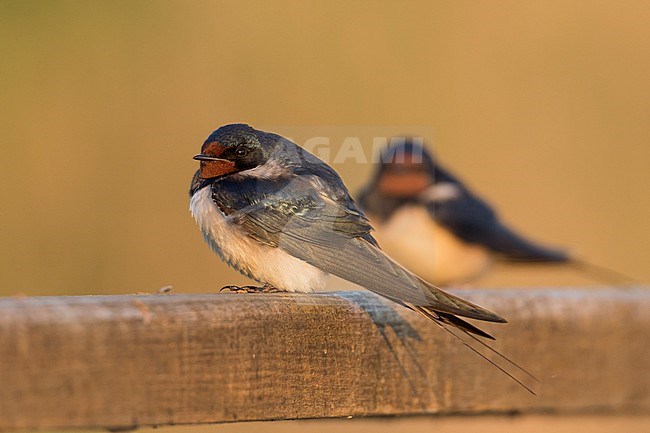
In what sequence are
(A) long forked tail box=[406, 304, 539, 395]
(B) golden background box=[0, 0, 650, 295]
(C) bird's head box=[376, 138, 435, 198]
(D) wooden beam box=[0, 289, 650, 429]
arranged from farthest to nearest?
1. (C) bird's head box=[376, 138, 435, 198]
2. (B) golden background box=[0, 0, 650, 295]
3. (A) long forked tail box=[406, 304, 539, 395]
4. (D) wooden beam box=[0, 289, 650, 429]

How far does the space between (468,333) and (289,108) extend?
11.5ft

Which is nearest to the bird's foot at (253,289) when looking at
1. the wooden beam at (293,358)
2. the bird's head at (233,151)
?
the bird's head at (233,151)

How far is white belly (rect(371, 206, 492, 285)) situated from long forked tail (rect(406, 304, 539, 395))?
375 centimetres

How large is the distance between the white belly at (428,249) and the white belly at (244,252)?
3.47 metres

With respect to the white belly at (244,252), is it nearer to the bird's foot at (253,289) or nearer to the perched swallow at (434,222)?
the bird's foot at (253,289)

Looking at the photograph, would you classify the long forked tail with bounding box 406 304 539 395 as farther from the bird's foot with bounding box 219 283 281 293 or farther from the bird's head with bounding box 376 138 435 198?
the bird's head with bounding box 376 138 435 198

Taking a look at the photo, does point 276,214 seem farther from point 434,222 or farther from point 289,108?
point 434,222

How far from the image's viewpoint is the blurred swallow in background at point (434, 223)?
260 inches

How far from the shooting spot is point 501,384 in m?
2.71

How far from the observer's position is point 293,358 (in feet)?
7.13

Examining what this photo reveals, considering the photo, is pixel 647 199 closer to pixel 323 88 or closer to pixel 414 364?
pixel 323 88

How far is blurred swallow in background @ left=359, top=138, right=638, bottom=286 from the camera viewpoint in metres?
6.60

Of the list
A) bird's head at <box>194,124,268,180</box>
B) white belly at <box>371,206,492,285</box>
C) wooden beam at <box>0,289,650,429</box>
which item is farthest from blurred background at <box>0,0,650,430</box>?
wooden beam at <box>0,289,650,429</box>

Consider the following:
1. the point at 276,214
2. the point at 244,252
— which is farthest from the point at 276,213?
the point at 244,252
